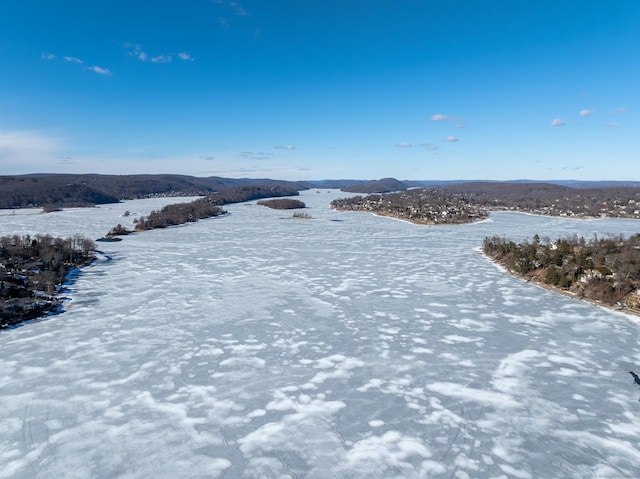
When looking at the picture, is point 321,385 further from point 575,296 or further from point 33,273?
point 33,273

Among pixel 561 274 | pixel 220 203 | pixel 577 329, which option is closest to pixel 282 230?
pixel 561 274

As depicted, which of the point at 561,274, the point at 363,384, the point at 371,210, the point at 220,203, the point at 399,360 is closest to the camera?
the point at 363,384

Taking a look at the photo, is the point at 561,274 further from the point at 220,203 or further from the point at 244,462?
the point at 220,203

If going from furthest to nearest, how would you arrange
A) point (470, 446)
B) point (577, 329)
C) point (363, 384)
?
point (577, 329), point (363, 384), point (470, 446)

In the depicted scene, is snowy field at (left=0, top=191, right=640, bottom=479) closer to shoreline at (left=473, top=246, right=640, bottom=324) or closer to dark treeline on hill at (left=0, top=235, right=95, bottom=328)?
shoreline at (left=473, top=246, right=640, bottom=324)

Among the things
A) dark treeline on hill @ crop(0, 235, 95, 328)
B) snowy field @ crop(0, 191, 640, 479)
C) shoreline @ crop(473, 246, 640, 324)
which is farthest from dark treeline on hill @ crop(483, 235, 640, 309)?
dark treeline on hill @ crop(0, 235, 95, 328)

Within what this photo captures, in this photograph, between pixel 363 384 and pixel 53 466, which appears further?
pixel 363 384

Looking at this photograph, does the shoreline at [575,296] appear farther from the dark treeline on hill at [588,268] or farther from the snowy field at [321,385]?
the snowy field at [321,385]
